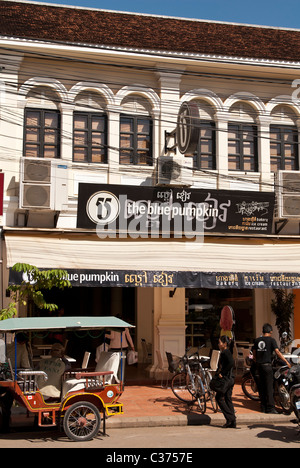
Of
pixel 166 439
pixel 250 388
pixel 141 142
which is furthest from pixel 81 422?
pixel 141 142

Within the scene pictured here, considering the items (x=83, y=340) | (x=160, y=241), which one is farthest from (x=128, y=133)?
(x=83, y=340)

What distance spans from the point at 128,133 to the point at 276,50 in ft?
18.5

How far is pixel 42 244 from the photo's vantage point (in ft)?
43.8

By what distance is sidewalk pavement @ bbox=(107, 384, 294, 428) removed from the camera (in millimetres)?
10375

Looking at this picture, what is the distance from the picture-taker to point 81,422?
29.4ft

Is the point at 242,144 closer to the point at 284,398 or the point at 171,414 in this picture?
the point at 284,398

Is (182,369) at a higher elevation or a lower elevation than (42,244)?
lower

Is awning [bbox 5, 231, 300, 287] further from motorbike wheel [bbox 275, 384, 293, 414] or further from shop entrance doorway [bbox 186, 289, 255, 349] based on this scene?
motorbike wheel [bbox 275, 384, 293, 414]

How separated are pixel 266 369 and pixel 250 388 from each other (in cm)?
158

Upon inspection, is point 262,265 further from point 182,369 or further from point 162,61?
point 162,61

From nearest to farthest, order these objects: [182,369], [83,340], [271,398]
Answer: [271,398] → [182,369] → [83,340]

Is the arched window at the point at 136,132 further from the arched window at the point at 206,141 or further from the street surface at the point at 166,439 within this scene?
the street surface at the point at 166,439

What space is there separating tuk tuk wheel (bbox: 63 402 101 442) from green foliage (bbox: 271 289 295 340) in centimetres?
856

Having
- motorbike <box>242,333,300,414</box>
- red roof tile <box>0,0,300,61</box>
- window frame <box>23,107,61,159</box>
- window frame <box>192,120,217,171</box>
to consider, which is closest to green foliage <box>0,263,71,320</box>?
window frame <box>23,107,61,159</box>
